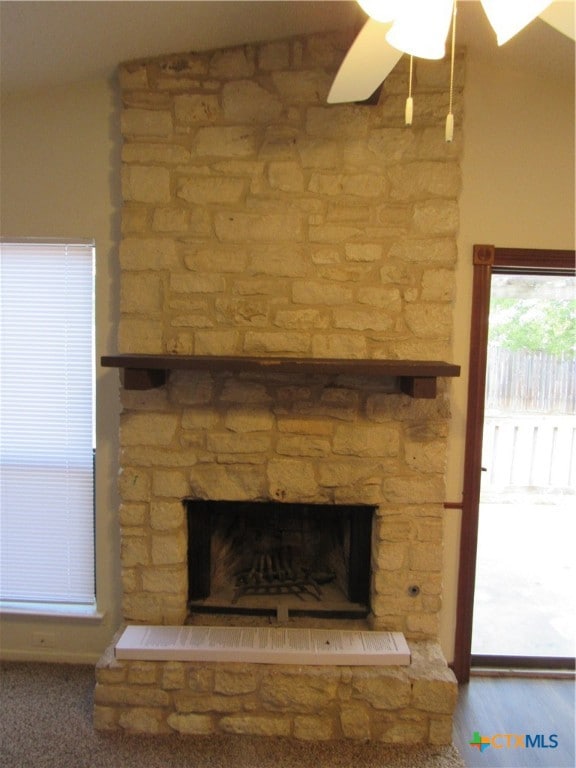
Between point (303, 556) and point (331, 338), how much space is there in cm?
118

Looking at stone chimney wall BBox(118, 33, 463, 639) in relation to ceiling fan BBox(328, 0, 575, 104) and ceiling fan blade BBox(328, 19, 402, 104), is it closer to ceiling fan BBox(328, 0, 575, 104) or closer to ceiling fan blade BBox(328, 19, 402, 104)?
ceiling fan blade BBox(328, 19, 402, 104)

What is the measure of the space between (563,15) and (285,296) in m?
1.23

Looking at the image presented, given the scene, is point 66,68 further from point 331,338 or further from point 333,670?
point 333,670

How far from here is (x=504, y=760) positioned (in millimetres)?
1836

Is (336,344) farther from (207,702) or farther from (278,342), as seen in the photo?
(207,702)

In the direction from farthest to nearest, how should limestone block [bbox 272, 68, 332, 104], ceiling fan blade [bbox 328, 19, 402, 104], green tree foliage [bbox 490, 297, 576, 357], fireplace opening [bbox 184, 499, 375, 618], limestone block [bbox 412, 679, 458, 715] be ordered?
green tree foliage [bbox 490, 297, 576, 357], fireplace opening [bbox 184, 499, 375, 618], limestone block [bbox 272, 68, 332, 104], limestone block [bbox 412, 679, 458, 715], ceiling fan blade [bbox 328, 19, 402, 104]

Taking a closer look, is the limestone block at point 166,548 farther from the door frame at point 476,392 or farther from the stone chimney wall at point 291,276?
the door frame at point 476,392

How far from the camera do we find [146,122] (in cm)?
196

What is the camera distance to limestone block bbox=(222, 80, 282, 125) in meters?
1.94

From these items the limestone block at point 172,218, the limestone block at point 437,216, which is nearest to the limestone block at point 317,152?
the limestone block at point 437,216

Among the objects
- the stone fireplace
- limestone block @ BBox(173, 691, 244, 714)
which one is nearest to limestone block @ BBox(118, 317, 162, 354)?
the stone fireplace

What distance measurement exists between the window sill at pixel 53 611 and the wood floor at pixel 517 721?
173cm

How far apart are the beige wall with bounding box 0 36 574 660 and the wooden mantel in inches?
16.5

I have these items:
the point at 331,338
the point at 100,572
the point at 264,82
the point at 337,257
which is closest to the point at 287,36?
the point at 264,82
